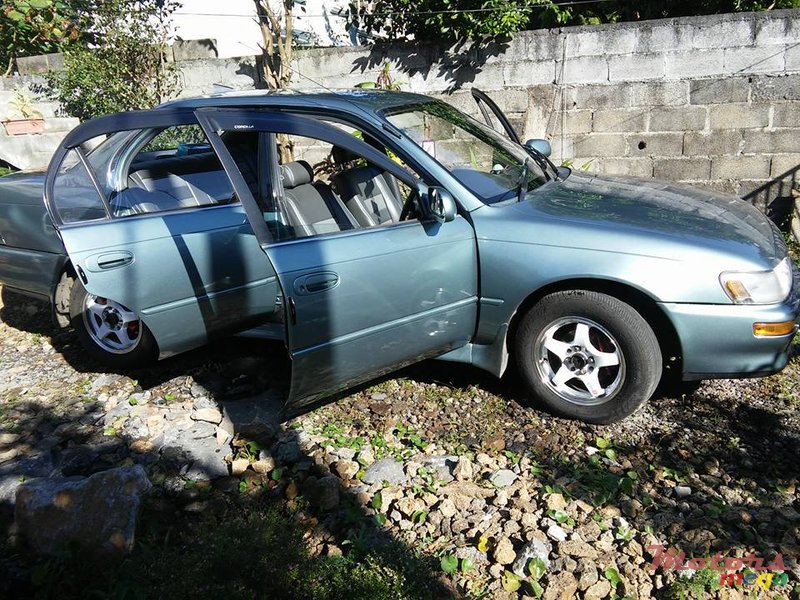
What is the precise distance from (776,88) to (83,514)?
6.91 metres

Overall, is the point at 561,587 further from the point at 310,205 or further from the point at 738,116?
the point at 738,116

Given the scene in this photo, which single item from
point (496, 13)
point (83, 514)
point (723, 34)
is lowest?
point (83, 514)

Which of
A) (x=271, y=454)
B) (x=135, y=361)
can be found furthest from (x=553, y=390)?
(x=135, y=361)

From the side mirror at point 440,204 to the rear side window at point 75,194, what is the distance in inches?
83.6

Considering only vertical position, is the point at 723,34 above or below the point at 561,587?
above

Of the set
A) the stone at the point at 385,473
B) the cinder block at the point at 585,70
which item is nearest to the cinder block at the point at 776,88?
the cinder block at the point at 585,70

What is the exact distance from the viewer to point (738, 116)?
6.93 m

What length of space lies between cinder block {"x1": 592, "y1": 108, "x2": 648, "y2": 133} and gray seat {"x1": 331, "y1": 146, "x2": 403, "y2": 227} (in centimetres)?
370

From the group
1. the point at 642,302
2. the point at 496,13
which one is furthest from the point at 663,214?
the point at 496,13

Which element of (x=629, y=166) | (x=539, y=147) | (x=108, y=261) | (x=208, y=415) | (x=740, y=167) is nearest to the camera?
(x=108, y=261)

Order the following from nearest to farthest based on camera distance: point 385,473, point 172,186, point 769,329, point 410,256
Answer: point 769,329
point 385,473
point 410,256
point 172,186

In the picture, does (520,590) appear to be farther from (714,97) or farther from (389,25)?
(389,25)

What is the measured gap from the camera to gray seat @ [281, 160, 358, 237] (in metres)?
4.21

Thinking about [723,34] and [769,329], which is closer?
[769,329]
